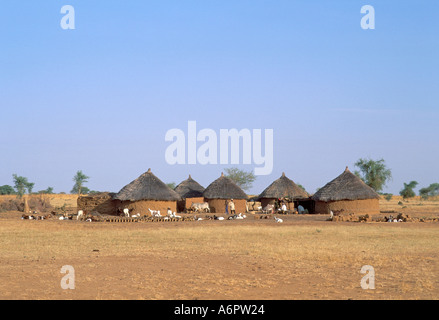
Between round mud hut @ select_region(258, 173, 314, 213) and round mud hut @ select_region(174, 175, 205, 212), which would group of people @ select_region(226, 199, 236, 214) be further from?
round mud hut @ select_region(258, 173, 314, 213)

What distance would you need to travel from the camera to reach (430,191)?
8756 cm

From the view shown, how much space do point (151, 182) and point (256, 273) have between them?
25.8 meters

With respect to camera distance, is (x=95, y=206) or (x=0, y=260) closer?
(x=0, y=260)

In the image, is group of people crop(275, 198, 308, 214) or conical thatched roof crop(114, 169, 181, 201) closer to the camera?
conical thatched roof crop(114, 169, 181, 201)

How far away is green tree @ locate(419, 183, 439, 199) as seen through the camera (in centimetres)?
8550

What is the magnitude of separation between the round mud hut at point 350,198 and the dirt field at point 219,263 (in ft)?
47.7

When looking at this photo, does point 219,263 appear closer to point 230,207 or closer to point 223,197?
point 230,207

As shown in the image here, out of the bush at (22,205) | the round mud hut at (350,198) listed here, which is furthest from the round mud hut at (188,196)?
the bush at (22,205)

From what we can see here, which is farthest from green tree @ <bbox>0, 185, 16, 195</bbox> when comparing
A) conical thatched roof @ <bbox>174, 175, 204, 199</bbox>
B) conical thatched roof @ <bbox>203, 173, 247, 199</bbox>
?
conical thatched roof @ <bbox>203, 173, 247, 199</bbox>

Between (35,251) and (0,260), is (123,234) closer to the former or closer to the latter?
(35,251)

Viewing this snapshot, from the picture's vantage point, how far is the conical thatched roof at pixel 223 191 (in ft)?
136
